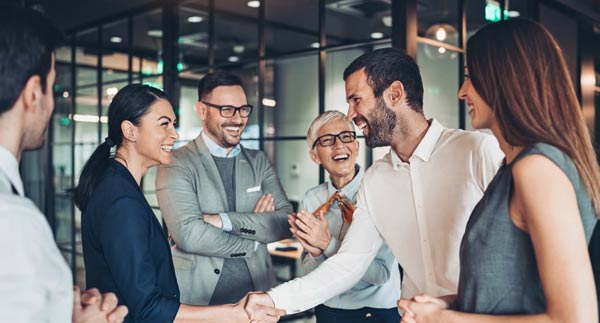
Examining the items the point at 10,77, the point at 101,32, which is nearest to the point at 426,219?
the point at 10,77

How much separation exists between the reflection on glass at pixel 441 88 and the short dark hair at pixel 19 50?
260cm

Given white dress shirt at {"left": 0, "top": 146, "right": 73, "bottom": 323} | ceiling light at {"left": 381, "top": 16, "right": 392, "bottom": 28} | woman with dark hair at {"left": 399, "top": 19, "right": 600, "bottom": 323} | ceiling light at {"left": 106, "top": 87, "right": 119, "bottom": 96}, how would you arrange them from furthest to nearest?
1. ceiling light at {"left": 106, "top": 87, "right": 119, "bottom": 96}
2. ceiling light at {"left": 381, "top": 16, "right": 392, "bottom": 28}
3. woman with dark hair at {"left": 399, "top": 19, "right": 600, "bottom": 323}
4. white dress shirt at {"left": 0, "top": 146, "right": 73, "bottom": 323}

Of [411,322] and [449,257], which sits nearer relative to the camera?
[411,322]

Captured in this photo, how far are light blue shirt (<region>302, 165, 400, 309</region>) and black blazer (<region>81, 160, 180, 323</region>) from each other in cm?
79

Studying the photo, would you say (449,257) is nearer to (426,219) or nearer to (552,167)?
(426,219)

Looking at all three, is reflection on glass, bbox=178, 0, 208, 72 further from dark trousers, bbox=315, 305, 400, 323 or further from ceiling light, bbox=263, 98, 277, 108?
dark trousers, bbox=315, 305, 400, 323

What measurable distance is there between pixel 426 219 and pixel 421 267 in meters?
0.18

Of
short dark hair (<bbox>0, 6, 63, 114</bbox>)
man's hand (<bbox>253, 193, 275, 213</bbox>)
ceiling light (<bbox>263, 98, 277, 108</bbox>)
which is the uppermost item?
ceiling light (<bbox>263, 98, 277, 108</bbox>)

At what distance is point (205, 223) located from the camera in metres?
2.52

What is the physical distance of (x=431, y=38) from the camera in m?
3.36

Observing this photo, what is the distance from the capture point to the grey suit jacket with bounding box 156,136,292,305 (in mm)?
2516

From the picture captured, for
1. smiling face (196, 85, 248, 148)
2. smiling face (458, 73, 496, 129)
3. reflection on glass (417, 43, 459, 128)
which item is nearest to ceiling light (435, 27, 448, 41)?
reflection on glass (417, 43, 459, 128)

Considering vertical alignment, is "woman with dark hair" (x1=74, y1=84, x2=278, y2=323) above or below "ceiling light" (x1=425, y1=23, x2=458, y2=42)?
below

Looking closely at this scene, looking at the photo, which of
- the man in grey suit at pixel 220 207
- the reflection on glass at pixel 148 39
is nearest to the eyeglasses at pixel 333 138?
the man in grey suit at pixel 220 207
